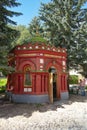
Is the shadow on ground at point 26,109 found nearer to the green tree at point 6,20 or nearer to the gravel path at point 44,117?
the gravel path at point 44,117

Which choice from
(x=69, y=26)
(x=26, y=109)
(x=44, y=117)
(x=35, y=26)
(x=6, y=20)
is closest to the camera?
(x=44, y=117)

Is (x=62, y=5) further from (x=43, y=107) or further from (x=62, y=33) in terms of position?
(x=43, y=107)

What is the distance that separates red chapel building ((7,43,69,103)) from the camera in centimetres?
1738

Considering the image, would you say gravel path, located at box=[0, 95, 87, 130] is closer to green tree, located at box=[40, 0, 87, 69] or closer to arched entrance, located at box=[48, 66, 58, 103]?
arched entrance, located at box=[48, 66, 58, 103]

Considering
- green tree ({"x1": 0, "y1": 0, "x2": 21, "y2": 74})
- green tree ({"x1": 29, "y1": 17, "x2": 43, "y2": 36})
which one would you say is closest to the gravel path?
green tree ({"x1": 0, "y1": 0, "x2": 21, "y2": 74})

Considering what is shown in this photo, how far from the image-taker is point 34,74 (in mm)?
17469

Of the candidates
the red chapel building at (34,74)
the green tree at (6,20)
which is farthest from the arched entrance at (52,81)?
the green tree at (6,20)

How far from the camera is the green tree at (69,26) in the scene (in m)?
24.0

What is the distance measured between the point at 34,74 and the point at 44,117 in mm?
5092

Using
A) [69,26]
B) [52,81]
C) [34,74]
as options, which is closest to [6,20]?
[34,74]

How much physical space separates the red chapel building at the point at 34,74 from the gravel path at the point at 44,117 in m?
1.34

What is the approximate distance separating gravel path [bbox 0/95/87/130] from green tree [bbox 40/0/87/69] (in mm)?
8844

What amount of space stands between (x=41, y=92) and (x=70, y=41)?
9257 mm

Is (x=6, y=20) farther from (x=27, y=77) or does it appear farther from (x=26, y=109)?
(x=26, y=109)
